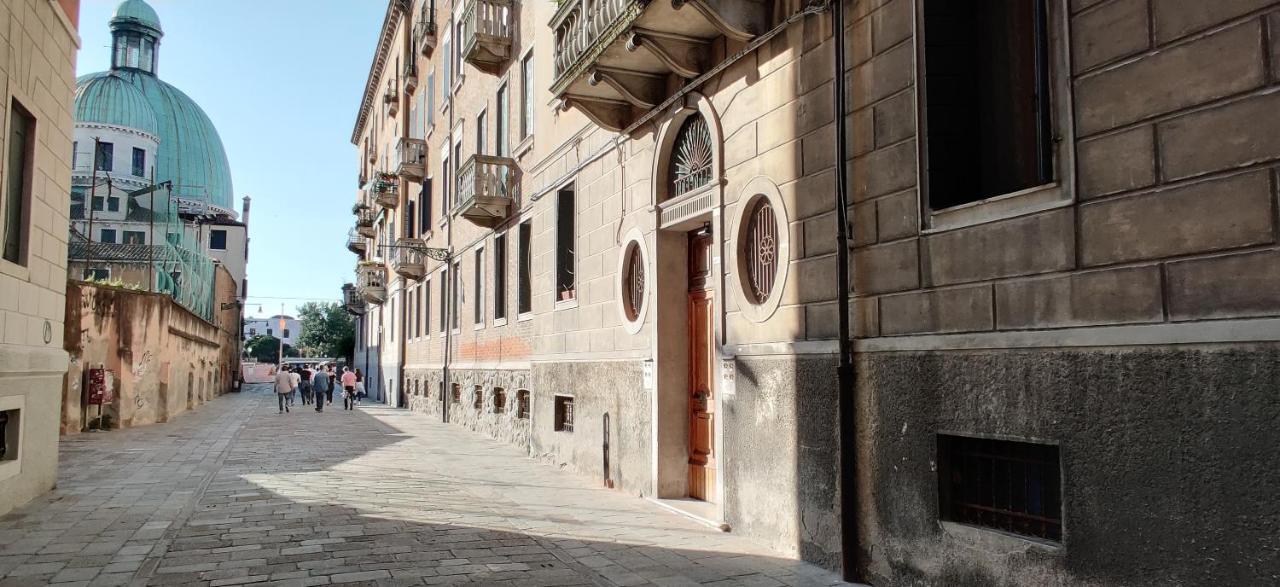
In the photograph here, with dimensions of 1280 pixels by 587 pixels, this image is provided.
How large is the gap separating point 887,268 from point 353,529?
5398 mm

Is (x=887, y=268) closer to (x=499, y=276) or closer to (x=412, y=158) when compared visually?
(x=499, y=276)

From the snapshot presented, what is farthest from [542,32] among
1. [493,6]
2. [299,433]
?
[299,433]

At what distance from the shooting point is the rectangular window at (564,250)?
516 inches

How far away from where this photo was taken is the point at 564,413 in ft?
43.5

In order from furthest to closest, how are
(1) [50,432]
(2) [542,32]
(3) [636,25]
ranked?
(2) [542,32]
(1) [50,432]
(3) [636,25]

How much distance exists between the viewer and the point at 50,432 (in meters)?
10.2

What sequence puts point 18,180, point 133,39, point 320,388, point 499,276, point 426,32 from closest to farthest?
1. point 18,180
2. point 499,276
3. point 426,32
4. point 320,388
5. point 133,39

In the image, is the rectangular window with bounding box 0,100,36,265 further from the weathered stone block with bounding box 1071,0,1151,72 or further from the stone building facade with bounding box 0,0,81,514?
the weathered stone block with bounding box 1071,0,1151,72

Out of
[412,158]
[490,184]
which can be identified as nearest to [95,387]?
[490,184]

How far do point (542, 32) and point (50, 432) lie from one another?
882 cm

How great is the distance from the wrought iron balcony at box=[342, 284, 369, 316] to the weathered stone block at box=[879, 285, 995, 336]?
41875 mm

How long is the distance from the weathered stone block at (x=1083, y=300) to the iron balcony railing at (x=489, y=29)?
14.1 meters

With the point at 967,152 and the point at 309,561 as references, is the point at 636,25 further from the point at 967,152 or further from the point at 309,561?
the point at 309,561

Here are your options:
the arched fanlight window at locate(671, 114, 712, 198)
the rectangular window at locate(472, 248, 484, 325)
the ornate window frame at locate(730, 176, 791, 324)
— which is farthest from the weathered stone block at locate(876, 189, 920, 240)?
the rectangular window at locate(472, 248, 484, 325)
